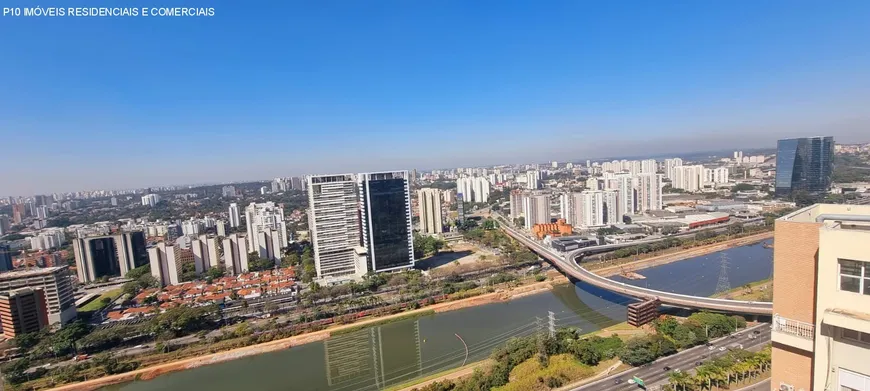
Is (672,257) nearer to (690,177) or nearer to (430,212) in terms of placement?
(430,212)

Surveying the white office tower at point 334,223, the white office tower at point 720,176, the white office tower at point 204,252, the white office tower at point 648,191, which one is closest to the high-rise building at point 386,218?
the white office tower at point 334,223

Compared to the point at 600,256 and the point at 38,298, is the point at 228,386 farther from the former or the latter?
the point at 600,256

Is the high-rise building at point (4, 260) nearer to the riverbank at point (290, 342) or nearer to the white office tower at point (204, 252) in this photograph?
the white office tower at point (204, 252)

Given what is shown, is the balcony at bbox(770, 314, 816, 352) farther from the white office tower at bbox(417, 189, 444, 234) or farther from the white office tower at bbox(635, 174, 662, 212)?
the white office tower at bbox(635, 174, 662, 212)

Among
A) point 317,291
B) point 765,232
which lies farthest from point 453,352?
point 765,232

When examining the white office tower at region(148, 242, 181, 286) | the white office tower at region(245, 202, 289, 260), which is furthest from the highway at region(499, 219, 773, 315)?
the white office tower at region(148, 242, 181, 286)
